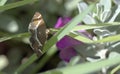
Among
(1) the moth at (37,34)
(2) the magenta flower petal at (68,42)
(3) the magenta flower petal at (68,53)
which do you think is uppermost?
(1) the moth at (37,34)

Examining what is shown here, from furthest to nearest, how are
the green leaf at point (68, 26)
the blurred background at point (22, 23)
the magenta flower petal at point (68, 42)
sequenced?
1. the blurred background at point (22, 23)
2. the magenta flower petal at point (68, 42)
3. the green leaf at point (68, 26)

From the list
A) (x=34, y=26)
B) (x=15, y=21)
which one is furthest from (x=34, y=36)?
(x=15, y=21)

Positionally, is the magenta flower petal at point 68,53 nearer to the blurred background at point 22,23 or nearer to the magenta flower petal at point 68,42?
the magenta flower petal at point 68,42

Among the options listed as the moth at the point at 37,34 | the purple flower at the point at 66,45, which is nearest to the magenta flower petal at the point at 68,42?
the purple flower at the point at 66,45

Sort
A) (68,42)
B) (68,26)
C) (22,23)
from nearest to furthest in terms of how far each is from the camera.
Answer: (68,26)
(68,42)
(22,23)

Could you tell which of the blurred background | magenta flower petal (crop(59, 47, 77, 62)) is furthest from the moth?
the blurred background

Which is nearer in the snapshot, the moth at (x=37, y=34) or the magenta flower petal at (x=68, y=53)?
the moth at (x=37, y=34)

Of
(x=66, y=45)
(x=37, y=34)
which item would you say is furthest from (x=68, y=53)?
(x=37, y=34)

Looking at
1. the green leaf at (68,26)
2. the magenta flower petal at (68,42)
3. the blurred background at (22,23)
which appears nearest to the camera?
the green leaf at (68,26)

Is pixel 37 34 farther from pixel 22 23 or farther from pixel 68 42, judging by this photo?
pixel 22 23
